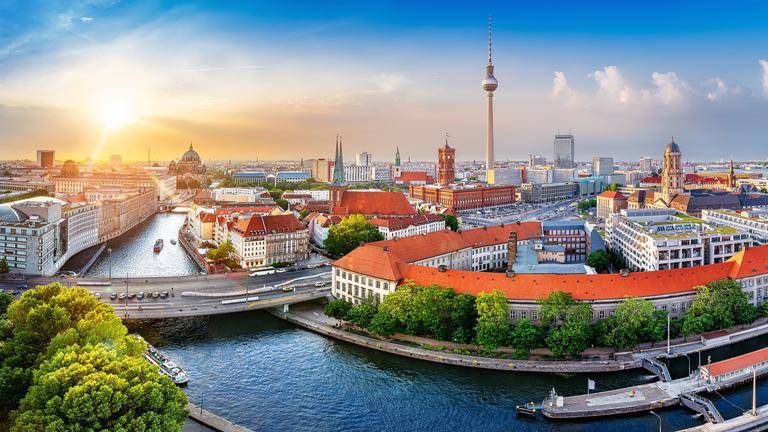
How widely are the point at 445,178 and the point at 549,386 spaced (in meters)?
101

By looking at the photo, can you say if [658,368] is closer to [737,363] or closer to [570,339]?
[737,363]

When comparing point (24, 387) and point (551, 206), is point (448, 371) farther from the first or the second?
point (551, 206)

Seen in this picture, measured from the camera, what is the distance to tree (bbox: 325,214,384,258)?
6575 cm

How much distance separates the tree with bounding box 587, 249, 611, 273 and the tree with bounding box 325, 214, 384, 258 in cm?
2400

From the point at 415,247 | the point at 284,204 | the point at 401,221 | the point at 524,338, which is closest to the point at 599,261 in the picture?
the point at 415,247

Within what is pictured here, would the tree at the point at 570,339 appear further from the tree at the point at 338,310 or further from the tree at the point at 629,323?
the tree at the point at 338,310

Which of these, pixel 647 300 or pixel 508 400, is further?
pixel 647 300

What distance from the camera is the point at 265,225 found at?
62.9 meters

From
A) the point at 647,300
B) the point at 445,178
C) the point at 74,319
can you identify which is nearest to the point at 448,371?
the point at 647,300

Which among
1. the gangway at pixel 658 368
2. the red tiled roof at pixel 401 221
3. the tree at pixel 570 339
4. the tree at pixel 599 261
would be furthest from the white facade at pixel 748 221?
the tree at pixel 570 339

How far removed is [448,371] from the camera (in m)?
33.8

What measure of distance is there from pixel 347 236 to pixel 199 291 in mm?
→ 21571

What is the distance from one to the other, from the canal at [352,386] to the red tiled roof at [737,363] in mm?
1199

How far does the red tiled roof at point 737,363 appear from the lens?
102ft
